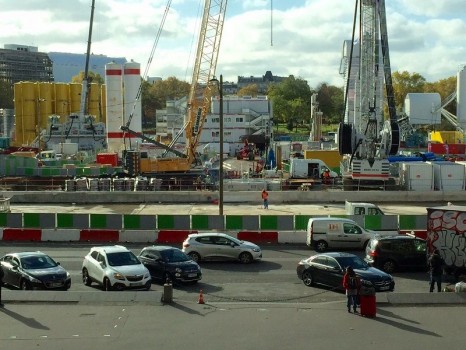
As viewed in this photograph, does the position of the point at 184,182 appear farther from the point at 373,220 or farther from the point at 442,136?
the point at 442,136

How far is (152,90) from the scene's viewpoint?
187000mm

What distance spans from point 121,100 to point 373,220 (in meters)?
52.7

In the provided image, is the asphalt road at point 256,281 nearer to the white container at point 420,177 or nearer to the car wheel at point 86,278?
the car wheel at point 86,278

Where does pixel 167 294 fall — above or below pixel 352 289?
below

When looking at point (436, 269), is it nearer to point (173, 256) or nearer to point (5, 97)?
point (173, 256)

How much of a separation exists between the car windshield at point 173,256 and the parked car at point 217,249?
2813 mm

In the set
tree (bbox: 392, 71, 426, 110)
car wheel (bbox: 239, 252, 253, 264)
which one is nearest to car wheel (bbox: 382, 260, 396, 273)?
car wheel (bbox: 239, 252, 253, 264)

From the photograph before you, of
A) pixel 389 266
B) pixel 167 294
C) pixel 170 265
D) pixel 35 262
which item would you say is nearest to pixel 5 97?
pixel 35 262

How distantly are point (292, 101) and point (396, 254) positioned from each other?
5475 inches

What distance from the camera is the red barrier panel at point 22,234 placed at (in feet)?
96.5

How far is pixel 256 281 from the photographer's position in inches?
840

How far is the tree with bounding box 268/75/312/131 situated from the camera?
157m

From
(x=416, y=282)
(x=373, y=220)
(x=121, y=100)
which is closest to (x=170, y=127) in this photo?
(x=121, y=100)

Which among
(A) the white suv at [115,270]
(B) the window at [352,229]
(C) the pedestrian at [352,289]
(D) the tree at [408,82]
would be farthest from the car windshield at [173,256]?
(D) the tree at [408,82]
